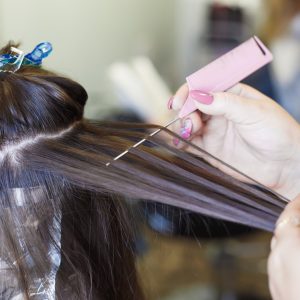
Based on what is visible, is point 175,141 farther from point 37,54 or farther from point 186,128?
point 37,54

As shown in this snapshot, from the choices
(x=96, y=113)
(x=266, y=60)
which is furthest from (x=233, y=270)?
(x=266, y=60)

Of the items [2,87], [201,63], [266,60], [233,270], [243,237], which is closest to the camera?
[2,87]

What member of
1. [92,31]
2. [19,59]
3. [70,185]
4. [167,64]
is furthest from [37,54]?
[167,64]

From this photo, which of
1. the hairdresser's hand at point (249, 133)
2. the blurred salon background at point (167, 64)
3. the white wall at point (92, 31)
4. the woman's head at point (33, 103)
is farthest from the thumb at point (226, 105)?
the white wall at point (92, 31)

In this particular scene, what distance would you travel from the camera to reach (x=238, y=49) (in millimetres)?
803

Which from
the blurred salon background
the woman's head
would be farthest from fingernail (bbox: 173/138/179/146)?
the blurred salon background

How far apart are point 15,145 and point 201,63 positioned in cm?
195

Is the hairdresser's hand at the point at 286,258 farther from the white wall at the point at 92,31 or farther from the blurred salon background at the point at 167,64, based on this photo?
the white wall at the point at 92,31

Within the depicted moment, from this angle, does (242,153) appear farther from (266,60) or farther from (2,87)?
(2,87)

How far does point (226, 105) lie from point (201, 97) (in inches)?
1.8

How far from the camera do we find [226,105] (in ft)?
2.58

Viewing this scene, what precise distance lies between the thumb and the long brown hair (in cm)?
7

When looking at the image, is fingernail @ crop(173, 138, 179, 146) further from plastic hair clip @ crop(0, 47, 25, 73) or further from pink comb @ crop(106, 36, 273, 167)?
plastic hair clip @ crop(0, 47, 25, 73)

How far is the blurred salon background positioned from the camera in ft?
5.67
